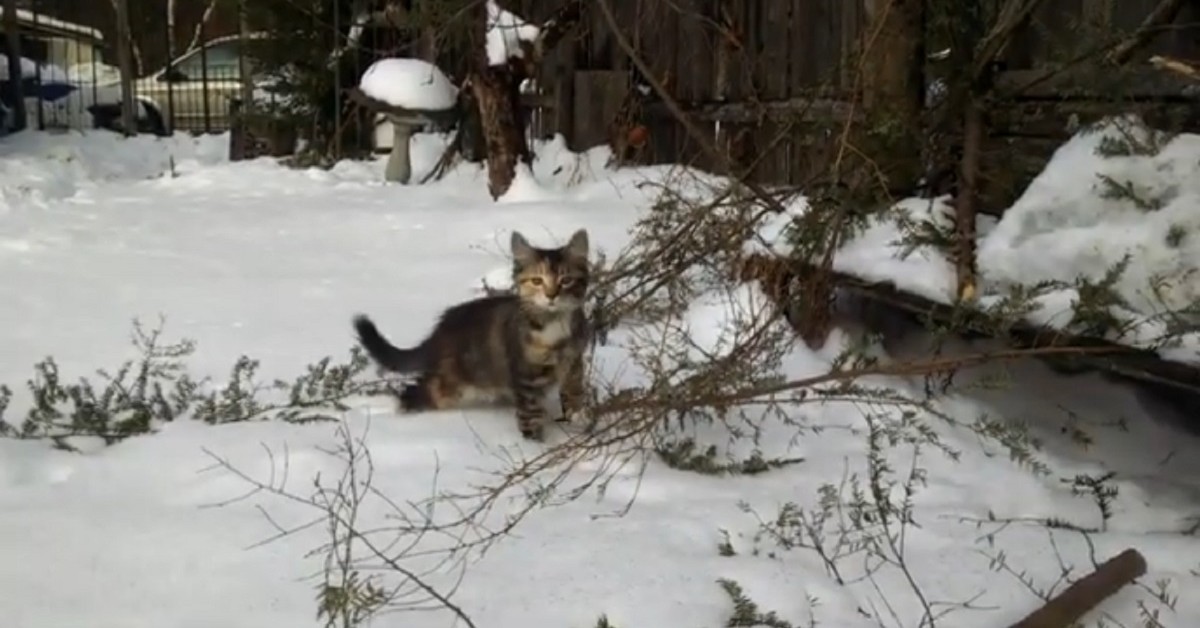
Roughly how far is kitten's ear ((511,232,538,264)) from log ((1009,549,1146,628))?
197 cm

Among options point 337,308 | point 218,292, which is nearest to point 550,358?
point 337,308

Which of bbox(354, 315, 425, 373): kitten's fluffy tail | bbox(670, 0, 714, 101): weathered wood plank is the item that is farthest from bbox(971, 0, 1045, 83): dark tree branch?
bbox(670, 0, 714, 101): weathered wood plank

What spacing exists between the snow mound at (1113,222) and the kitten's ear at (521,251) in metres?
1.40

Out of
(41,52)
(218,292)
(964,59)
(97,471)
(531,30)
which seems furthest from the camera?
(41,52)

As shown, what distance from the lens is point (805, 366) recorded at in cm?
447

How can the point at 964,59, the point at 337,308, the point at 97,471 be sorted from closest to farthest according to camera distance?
the point at 97,471
the point at 964,59
the point at 337,308

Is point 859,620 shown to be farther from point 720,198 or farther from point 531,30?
point 531,30

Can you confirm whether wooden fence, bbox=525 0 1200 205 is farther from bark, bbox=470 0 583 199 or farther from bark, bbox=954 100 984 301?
bark, bbox=470 0 583 199

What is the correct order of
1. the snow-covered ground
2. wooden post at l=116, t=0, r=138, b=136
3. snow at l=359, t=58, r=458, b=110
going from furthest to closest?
wooden post at l=116, t=0, r=138, b=136
snow at l=359, t=58, r=458, b=110
the snow-covered ground

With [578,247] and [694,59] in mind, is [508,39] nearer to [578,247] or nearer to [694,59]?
[694,59]

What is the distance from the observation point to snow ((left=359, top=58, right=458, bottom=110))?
10.1 metres

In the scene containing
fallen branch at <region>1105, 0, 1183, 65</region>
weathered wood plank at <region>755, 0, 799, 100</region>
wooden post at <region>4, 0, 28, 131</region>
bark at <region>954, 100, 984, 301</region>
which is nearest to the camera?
fallen branch at <region>1105, 0, 1183, 65</region>

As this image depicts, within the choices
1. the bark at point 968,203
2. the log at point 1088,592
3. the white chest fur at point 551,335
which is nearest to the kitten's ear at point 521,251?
the white chest fur at point 551,335

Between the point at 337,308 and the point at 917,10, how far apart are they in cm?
289
